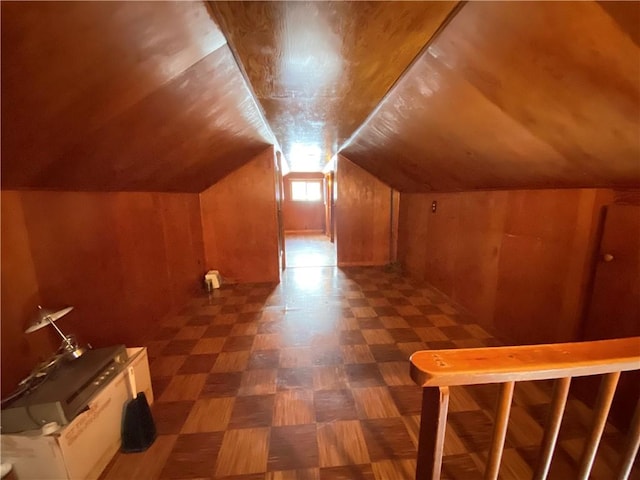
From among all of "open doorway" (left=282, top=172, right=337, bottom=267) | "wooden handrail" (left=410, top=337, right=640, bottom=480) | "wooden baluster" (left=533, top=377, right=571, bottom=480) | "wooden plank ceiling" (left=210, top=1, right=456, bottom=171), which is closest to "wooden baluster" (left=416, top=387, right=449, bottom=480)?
"wooden handrail" (left=410, top=337, right=640, bottom=480)

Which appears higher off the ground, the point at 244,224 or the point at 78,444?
the point at 244,224

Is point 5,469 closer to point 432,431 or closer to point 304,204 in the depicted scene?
point 432,431

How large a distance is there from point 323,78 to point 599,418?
71.4 inches

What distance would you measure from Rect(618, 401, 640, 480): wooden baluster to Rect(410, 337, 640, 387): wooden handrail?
0.67 ft

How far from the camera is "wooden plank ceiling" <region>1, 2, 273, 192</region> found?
2.40 ft

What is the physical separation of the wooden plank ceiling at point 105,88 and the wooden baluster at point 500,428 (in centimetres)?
149

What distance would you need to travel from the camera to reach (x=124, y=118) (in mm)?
1231

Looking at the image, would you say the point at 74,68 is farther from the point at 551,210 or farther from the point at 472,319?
the point at 472,319

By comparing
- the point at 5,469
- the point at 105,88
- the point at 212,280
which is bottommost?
the point at 212,280

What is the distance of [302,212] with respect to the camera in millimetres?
9164

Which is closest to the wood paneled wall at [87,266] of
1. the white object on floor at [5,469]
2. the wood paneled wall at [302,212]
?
the white object on floor at [5,469]

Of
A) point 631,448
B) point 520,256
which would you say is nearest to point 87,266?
point 631,448

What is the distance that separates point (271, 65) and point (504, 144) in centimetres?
140

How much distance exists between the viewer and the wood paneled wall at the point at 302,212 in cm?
897
